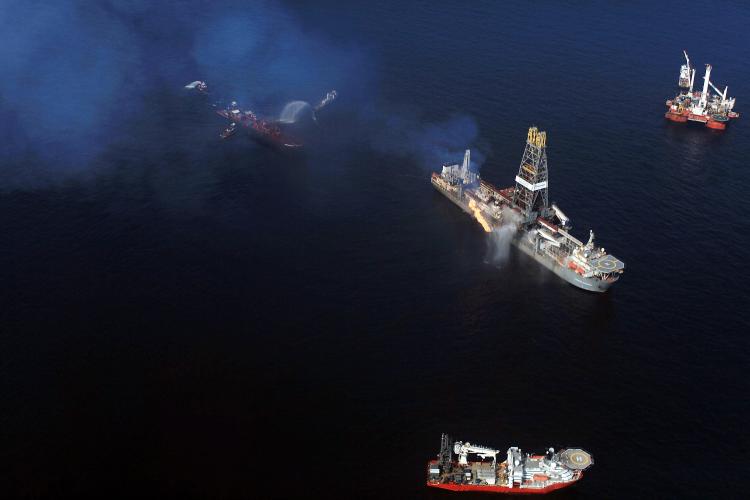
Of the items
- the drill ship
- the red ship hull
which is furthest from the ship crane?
the red ship hull

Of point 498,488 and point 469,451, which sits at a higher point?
point 469,451

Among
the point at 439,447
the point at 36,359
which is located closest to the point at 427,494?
the point at 439,447

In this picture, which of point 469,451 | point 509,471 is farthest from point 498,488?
point 469,451

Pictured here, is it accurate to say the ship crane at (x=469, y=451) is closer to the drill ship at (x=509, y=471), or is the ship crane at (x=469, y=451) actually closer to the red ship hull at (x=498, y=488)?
the drill ship at (x=509, y=471)

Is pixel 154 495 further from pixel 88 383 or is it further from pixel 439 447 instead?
pixel 439 447

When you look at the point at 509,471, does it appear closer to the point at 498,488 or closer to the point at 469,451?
the point at 498,488

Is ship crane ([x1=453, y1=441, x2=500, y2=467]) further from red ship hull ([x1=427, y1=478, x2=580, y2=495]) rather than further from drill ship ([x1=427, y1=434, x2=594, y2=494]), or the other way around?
red ship hull ([x1=427, y1=478, x2=580, y2=495])

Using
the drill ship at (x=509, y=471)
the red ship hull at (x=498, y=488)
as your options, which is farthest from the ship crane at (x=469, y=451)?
the red ship hull at (x=498, y=488)
